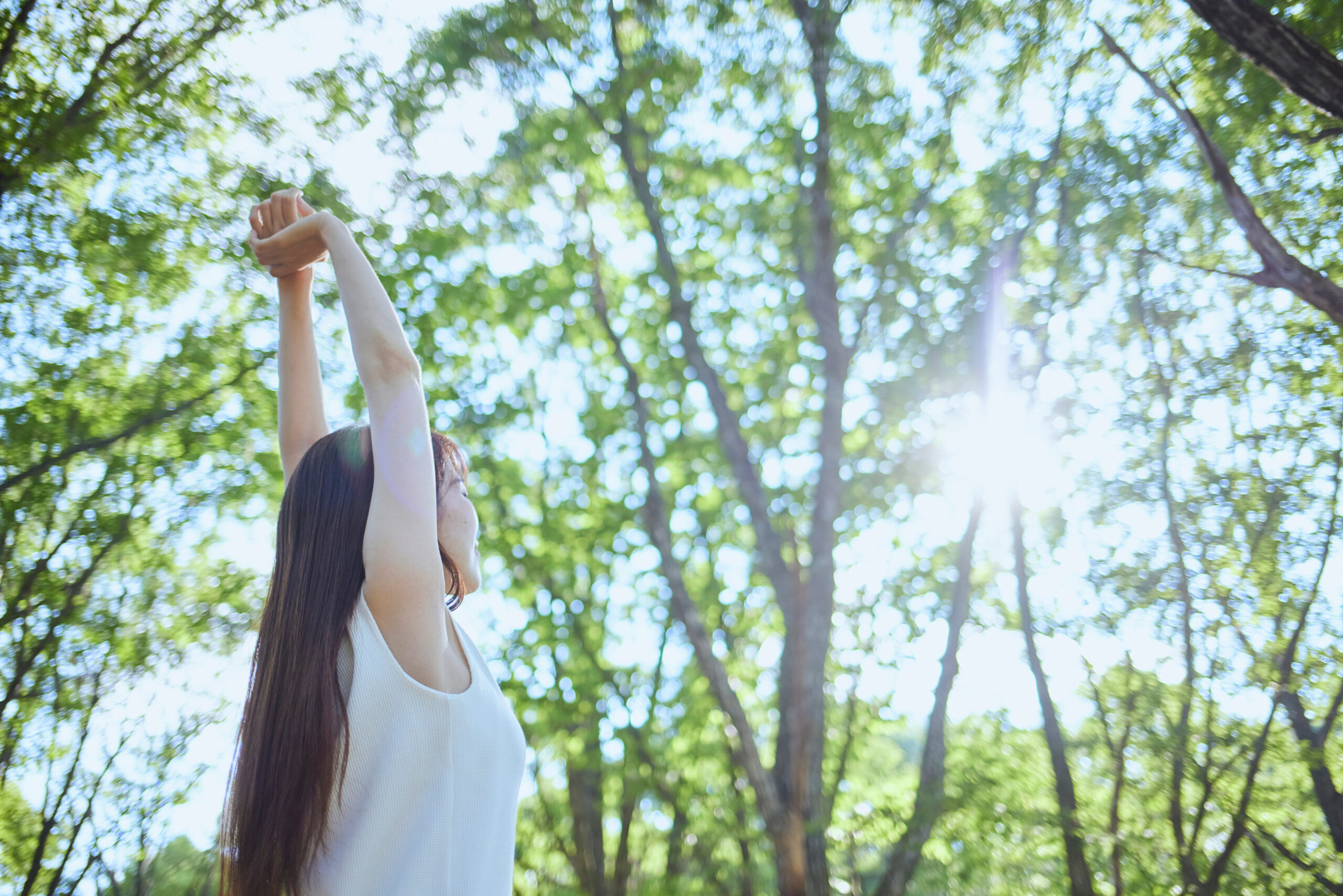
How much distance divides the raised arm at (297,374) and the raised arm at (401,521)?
597 mm

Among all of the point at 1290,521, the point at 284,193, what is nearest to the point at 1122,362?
the point at 1290,521

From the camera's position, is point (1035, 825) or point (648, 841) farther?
point (648, 841)

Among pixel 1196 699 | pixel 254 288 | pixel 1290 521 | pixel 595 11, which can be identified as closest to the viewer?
pixel 1290 521

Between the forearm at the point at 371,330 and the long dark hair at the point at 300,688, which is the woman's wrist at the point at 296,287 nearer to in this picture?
the forearm at the point at 371,330

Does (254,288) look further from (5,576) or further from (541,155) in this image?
(541,155)

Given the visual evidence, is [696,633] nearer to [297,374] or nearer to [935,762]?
[935,762]

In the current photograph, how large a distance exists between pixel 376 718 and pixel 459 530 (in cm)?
42

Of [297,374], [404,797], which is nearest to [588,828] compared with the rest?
[297,374]

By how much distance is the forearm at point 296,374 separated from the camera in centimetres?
191

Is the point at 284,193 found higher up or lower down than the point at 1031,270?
lower down

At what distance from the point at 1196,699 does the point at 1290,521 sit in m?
1.13

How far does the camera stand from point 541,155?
24.1ft

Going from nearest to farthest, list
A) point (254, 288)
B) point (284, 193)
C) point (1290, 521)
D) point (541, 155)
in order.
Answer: point (284, 193) → point (1290, 521) → point (254, 288) → point (541, 155)

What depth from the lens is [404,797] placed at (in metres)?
A: 1.27
